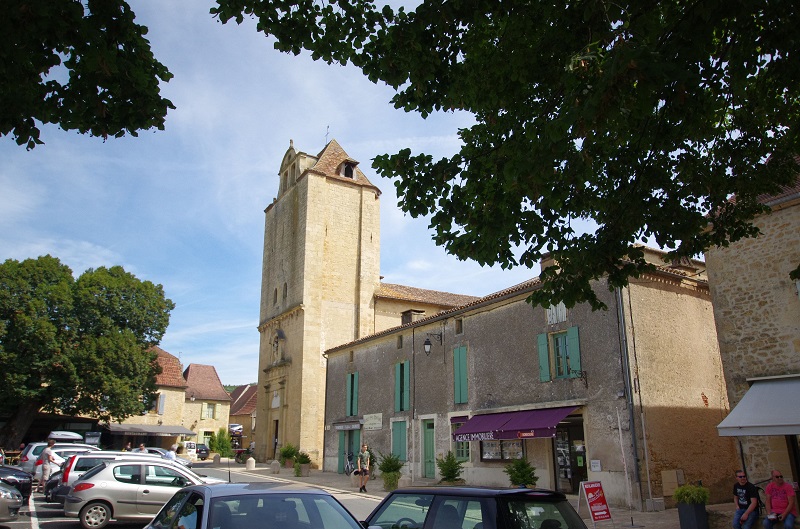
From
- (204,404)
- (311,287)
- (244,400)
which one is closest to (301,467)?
(311,287)

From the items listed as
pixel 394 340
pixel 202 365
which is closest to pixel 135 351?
pixel 394 340

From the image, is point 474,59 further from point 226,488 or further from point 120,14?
point 226,488

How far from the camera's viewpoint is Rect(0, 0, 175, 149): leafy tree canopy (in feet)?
16.9

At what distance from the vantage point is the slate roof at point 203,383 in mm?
51938

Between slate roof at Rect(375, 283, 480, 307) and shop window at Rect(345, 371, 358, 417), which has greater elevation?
slate roof at Rect(375, 283, 480, 307)

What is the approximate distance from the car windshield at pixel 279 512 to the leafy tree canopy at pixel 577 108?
12.1 feet

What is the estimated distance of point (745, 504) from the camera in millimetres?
10648

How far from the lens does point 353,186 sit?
3931cm

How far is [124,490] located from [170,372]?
36.7 metres

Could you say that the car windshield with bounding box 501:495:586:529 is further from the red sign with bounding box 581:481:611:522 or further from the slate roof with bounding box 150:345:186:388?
the slate roof with bounding box 150:345:186:388

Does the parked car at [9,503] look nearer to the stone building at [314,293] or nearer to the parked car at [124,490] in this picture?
the parked car at [124,490]

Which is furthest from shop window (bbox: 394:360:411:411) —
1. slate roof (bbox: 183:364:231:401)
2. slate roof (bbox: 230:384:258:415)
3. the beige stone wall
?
slate roof (bbox: 230:384:258:415)

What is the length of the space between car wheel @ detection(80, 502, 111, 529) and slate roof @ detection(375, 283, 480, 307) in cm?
2624

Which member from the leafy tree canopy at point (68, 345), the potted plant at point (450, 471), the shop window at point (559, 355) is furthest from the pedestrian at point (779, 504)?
the leafy tree canopy at point (68, 345)
